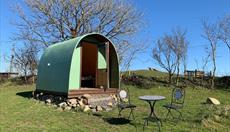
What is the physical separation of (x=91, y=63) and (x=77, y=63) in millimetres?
4208

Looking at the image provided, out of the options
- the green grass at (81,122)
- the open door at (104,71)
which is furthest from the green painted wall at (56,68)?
the green grass at (81,122)

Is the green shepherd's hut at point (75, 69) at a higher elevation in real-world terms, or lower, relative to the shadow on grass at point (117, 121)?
higher

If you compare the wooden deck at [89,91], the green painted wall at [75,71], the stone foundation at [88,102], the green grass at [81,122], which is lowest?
Result: the green grass at [81,122]

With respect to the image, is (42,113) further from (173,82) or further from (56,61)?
(173,82)

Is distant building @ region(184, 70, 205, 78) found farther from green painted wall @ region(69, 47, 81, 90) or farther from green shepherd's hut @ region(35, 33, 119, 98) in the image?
green painted wall @ region(69, 47, 81, 90)

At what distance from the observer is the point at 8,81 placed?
2358cm

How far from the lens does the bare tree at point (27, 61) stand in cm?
2348

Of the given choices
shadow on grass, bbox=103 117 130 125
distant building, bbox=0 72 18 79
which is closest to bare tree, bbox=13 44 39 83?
distant building, bbox=0 72 18 79

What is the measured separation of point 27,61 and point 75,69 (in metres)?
15.3

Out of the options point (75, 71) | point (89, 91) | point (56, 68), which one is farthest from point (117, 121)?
point (56, 68)

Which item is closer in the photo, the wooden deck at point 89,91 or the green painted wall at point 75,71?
the wooden deck at point 89,91

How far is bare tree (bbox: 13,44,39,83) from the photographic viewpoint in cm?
2348

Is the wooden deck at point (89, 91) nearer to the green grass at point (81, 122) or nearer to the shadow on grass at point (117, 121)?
the green grass at point (81, 122)

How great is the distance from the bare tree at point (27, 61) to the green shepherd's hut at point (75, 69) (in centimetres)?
1023
